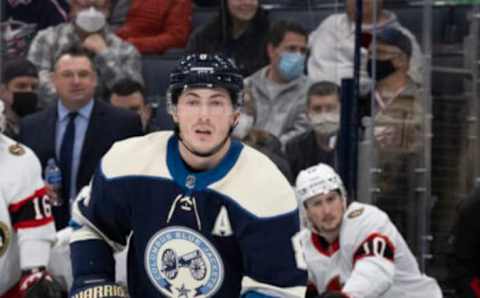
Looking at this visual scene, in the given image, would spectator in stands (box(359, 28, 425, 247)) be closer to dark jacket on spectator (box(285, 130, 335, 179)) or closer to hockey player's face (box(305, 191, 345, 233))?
dark jacket on spectator (box(285, 130, 335, 179))

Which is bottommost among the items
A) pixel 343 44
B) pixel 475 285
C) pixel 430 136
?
pixel 475 285

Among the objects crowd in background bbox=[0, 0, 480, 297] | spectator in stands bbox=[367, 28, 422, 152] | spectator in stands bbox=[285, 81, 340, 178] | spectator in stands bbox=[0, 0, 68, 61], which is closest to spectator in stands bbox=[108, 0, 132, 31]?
crowd in background bbox=[0, 0, 480, 297]

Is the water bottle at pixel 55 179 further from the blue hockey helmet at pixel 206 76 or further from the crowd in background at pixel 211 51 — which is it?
the blue hockey helmet at pixel 206 76

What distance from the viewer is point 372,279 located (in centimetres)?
555

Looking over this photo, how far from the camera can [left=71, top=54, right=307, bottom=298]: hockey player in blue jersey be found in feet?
12.2

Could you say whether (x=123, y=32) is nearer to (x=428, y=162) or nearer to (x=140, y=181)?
(x=428, y=162)

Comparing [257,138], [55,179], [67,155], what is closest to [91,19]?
[67,155]

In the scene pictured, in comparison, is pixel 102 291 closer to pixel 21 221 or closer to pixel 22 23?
pixel 21 221

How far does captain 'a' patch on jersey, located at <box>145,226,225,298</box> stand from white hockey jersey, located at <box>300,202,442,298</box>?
1.76 metres

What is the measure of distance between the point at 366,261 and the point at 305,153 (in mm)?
708

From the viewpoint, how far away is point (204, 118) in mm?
3721

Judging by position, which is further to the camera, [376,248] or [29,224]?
[376,248]

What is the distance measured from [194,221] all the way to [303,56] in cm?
265

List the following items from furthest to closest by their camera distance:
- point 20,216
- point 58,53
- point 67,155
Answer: point 58,53 → point 67,155 → point 20,216
